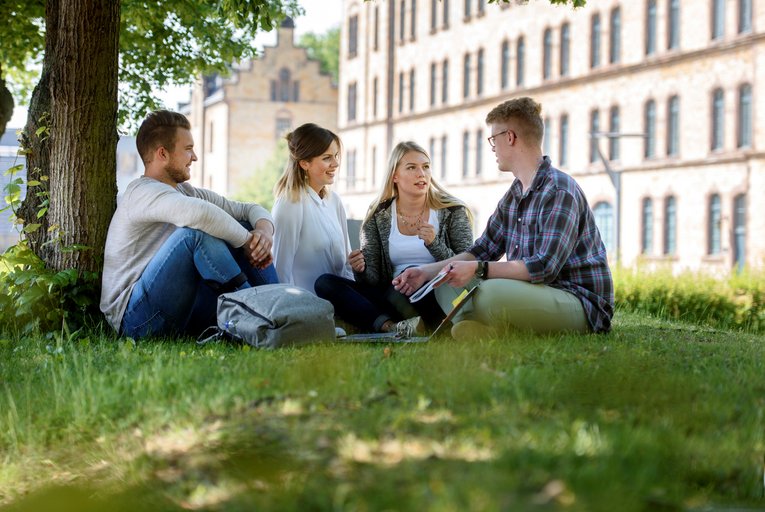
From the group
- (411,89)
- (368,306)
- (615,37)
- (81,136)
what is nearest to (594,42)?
(615,37)

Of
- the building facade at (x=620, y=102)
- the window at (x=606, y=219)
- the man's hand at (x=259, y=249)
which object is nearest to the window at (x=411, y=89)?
the building facade at (x=620, y=102)

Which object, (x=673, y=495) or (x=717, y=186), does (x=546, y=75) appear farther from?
(x=673, y=495)

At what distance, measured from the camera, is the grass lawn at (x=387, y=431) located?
2.97 metres

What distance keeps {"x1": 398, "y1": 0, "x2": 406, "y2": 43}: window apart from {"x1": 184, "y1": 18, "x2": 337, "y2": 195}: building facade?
1505 cm

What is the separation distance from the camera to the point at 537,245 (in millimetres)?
6383

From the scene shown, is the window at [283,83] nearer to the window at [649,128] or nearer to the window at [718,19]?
the window at [649,128]

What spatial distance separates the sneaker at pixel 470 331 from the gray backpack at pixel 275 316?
0.73 metres

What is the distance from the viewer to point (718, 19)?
40.8 m

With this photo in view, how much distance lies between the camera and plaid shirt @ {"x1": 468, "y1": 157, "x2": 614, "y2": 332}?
6.18m

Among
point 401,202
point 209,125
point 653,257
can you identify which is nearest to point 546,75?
point 653,257

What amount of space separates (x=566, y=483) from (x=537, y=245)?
3.62m

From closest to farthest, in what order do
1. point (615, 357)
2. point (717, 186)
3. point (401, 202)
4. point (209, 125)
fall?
point (615, 357), point (401, 202), point (717, 186), point (209, 125)

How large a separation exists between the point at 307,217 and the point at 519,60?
45698mm

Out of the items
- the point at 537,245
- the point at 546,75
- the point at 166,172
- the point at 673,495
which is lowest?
the point at 673,495
